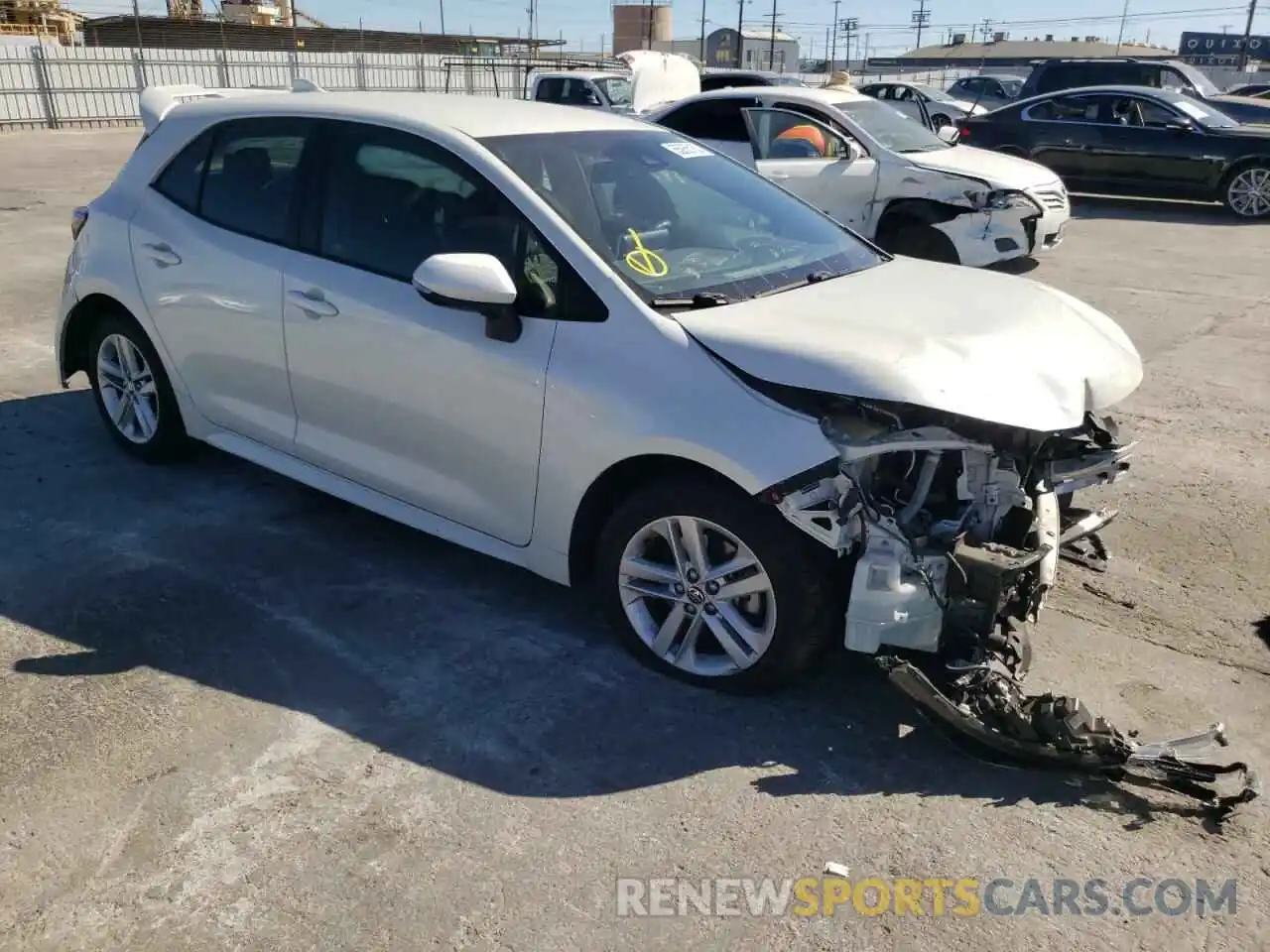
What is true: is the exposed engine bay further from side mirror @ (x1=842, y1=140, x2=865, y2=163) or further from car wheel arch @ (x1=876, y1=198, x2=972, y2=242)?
side mirror @ (x1=842, y1=140, x2=865, y2=163)

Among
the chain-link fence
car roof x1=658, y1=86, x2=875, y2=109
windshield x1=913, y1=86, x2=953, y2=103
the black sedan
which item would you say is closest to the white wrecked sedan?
car roof x1=658, y1=86, x2=875, y2=109

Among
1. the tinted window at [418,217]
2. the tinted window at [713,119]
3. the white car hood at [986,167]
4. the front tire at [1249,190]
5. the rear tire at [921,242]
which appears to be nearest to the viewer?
the tinted window at [418,217]

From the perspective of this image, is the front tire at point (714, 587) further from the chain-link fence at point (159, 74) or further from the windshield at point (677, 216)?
the chain-link fence at point (159, 74)

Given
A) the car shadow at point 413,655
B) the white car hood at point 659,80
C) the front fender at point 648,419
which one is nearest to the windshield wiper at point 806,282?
the front fender at point 648,419

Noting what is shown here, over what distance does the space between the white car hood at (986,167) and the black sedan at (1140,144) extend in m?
4.86

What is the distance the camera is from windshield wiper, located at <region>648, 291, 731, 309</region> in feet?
11.3

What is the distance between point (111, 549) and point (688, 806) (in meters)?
2.80

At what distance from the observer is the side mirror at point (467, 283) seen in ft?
11.1

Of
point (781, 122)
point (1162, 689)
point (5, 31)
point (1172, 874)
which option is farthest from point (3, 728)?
point (5, 31)

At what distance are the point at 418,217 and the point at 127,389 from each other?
2.19m

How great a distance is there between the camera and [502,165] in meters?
3.74

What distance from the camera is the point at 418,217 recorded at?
3.95 meters

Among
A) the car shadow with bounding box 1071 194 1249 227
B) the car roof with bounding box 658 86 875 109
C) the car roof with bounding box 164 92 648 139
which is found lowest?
the car shadow with bounding box 1071 194 1249 227

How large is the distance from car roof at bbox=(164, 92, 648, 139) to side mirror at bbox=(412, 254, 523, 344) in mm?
689
